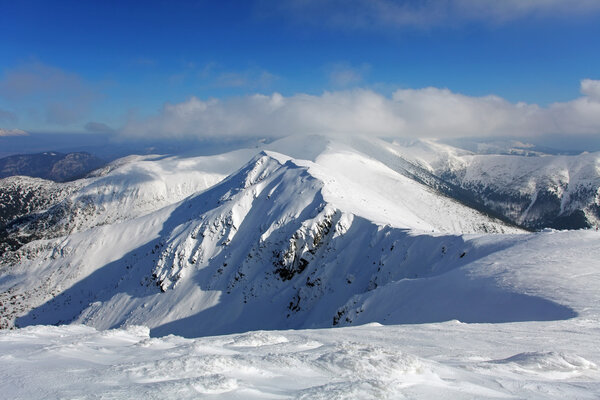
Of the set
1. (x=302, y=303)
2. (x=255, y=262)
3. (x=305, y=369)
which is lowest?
(x=302, y=303)

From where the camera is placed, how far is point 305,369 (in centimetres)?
765

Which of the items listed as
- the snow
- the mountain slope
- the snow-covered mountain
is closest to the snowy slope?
the snow

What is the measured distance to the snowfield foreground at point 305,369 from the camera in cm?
605

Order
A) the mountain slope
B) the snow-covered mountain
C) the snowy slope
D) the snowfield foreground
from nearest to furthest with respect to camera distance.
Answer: the snowfield foreground, the snow-covered mountain, the mountain slope, the snowy slope

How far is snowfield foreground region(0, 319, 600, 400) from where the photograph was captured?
6051 millimetres

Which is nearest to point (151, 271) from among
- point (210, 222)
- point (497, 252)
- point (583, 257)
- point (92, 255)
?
point (210, 222)

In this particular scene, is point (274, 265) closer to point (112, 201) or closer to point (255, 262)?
point (255, 262)

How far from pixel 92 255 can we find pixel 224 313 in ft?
178

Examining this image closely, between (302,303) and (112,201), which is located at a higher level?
(112,201)

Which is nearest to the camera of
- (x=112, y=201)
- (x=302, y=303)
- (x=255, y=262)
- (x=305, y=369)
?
(x=305, y=369)

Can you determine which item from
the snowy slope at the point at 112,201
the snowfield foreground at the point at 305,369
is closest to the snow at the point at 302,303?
the snowfield foreground at the point at 305,369

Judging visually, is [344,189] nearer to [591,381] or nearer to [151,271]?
[151,271]

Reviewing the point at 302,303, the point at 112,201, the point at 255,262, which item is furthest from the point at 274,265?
the point at 112,201

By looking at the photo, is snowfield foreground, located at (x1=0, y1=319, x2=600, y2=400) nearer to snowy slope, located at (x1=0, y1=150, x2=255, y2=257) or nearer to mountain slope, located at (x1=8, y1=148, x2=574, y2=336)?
mountain slope, located at (x1=8, y1=148, x2=574, y2=336)
